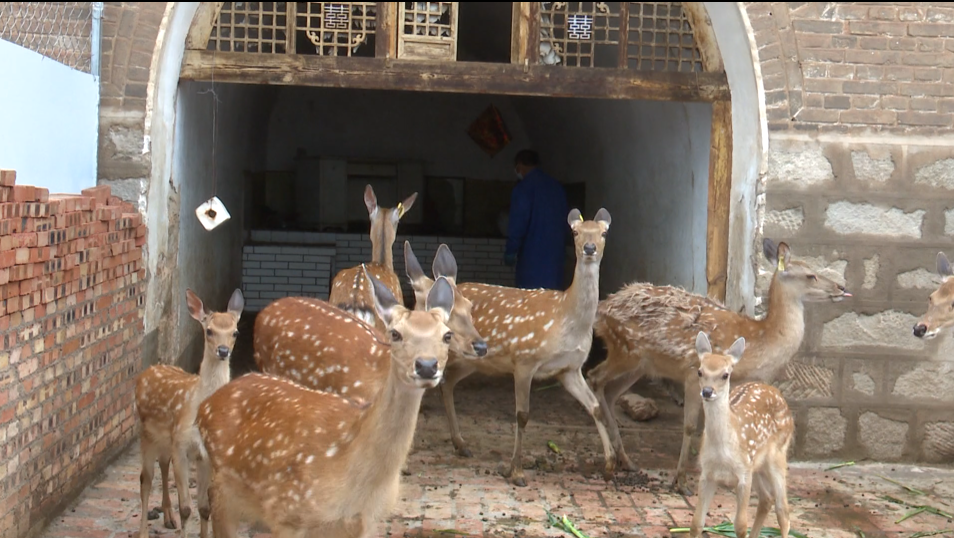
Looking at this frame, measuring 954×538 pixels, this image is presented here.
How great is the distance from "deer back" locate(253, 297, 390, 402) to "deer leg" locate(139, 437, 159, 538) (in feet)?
2.98

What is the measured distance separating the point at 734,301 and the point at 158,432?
407 cm

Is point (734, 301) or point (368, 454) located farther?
point (734, 301)

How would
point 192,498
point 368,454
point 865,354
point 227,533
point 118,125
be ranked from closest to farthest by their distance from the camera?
point 368,454
point 227,533
point 192,498
point 118,125
point 865,354

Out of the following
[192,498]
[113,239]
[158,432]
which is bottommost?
[192,498]

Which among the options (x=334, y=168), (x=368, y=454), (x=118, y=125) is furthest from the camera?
(x=334, y=168)

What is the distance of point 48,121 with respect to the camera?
5.70m

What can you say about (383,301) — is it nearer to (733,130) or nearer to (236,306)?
(236,306)

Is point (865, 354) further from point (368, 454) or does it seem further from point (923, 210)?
point (368, 454)

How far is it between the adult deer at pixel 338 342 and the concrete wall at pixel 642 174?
302 cm

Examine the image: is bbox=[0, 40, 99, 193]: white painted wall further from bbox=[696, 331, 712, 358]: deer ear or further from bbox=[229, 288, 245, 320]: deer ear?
bbox=[696, 331, 712, 358]: deer ear

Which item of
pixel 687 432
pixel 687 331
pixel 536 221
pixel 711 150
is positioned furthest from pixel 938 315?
pixel 536 221

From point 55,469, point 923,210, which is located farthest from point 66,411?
point 923,210

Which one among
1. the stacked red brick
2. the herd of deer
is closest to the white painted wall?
the stacked red brick

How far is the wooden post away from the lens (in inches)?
293
